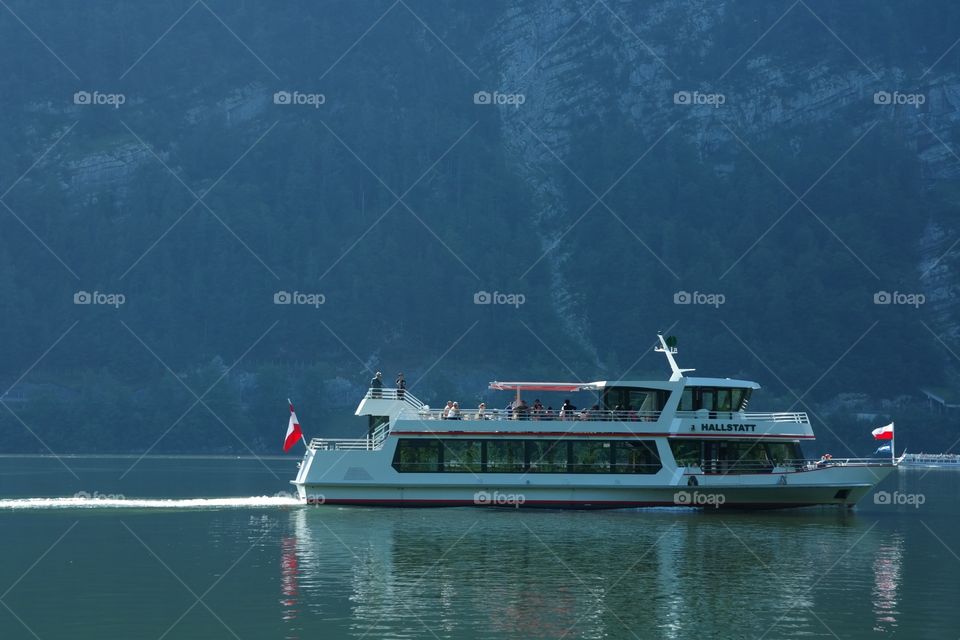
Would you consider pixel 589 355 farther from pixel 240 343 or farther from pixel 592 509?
pixel 592 509

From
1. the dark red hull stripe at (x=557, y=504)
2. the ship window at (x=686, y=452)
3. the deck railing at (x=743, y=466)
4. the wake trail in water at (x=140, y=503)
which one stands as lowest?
the wake trail in water at (x=140, y=503)

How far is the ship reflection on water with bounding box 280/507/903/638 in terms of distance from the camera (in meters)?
27.7

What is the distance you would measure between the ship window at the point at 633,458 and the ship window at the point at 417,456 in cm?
658

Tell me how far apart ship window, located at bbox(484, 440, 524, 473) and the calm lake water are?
1630mm

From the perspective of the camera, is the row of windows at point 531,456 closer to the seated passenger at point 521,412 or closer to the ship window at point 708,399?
the seated passenger at point 521,412

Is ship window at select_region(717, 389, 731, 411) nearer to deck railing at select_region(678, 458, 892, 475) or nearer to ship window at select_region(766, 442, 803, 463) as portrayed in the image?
deck railing at select_region(678, 458, 892, 475)

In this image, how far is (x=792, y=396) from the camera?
551 feet

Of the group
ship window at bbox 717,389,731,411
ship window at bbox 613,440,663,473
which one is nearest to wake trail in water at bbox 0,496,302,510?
ship window at bbox 613,440,663,473

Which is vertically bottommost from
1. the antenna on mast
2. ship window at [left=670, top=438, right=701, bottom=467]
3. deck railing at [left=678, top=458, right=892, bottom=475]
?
deck railing at [left=678, top=458, right=892, bottom=475]

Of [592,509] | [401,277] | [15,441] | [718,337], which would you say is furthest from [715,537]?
[401,277]

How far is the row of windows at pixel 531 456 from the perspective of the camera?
50.1 m

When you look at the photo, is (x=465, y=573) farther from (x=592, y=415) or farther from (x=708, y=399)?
(x=708, y=399)

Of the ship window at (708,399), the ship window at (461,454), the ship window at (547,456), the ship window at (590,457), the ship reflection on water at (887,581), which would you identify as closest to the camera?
the ship reflection on water at (887,581)

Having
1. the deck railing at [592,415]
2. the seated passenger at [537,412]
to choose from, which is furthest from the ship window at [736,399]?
the seated passenger at [537,412]
